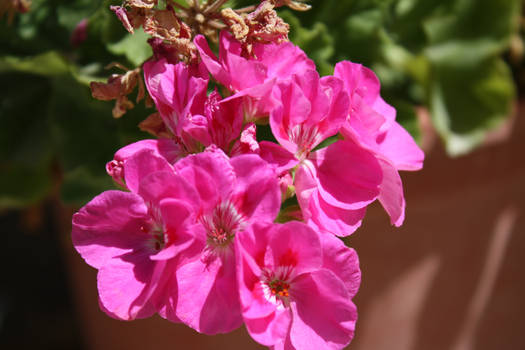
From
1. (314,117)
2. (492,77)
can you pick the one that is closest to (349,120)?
(314,117)

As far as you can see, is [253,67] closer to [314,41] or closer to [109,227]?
[109,227]

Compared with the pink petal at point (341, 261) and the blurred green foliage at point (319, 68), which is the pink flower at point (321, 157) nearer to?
the pink petal at point (341, 261)

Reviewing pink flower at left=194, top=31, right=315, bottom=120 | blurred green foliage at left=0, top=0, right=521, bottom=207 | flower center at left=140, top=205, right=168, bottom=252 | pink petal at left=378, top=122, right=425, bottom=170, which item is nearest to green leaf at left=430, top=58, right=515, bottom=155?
blurred green foliage at left=0, top=0, right=521, bottom=207

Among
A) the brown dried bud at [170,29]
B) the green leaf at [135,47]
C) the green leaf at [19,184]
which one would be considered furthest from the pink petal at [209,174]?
the green leaf at [19,184]

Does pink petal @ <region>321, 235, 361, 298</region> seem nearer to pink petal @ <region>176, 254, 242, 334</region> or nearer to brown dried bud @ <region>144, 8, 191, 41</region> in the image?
pink petal @ <region>176, 254, 242, 334</region>

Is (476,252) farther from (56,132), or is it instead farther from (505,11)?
(56,132)

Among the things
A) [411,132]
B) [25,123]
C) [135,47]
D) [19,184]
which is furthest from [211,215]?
[19,184]
